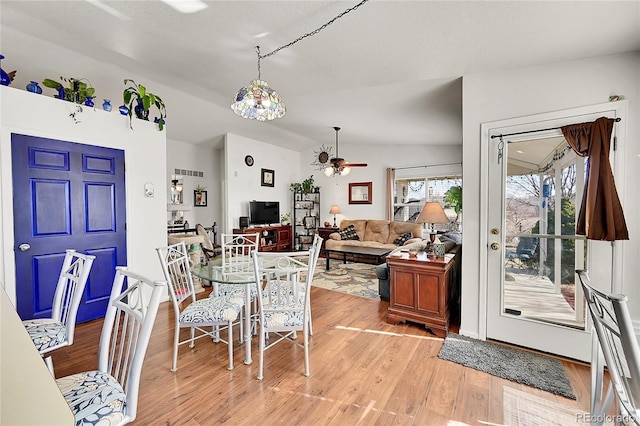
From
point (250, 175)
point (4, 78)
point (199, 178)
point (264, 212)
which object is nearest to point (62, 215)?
point (4, 78)

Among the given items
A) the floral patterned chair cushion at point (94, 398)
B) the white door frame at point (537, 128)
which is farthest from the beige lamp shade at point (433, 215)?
the floral patterned chair cushion at point (94, 398)

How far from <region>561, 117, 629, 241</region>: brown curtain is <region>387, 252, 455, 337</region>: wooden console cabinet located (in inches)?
45.3

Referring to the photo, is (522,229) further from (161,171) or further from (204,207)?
(204,207)

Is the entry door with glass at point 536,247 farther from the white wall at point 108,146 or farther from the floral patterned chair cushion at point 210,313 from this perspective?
the white wall at point 108,146

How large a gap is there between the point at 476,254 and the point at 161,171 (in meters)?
3.79

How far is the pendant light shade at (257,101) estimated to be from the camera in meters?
2.15

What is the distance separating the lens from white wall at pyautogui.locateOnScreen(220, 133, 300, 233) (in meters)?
6.36

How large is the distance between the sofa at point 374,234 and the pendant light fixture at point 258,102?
4.25 m

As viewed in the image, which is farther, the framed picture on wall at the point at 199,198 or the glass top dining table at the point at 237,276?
the framed picture on wall at the point at 199,198

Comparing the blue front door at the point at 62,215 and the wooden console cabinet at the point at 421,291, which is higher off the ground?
the blue front door at the point at 62,215

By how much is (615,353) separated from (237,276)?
7.19 ft

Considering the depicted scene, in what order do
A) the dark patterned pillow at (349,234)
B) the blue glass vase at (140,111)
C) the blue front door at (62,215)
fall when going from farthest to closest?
the dark patterned pillow at (349,234)
the blue glass vase at (140,111)
the blue front door at (62,215)

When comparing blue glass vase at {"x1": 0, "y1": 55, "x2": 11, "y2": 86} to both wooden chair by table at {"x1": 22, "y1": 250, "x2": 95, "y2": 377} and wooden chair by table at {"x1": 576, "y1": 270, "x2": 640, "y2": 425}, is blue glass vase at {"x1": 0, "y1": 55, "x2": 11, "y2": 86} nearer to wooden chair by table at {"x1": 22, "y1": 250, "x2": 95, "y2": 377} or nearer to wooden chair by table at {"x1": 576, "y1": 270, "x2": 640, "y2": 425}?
wooden chair by table at {"x1": 22, "y1": 250, "x2": 95, "y2": 377}

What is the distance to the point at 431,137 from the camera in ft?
19.2
